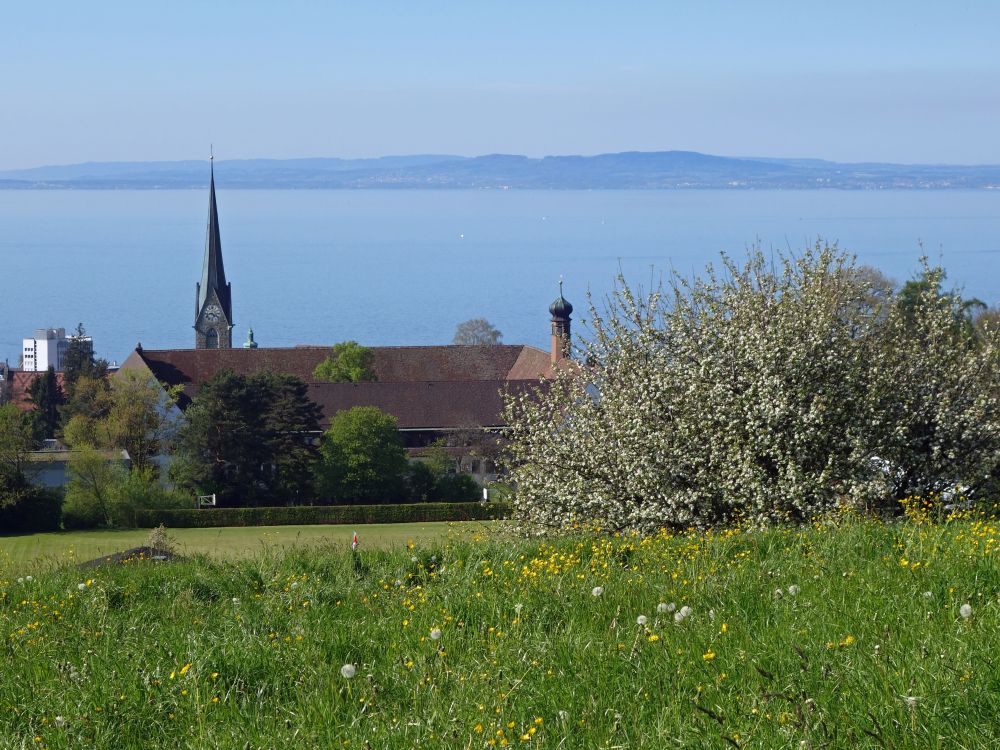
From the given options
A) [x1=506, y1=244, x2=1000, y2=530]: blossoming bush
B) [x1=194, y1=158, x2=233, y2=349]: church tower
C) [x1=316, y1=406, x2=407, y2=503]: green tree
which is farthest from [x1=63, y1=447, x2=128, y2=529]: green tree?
[x1=194, y1=158, x2=233, y2=349]: church tower

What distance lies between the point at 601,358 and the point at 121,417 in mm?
48663

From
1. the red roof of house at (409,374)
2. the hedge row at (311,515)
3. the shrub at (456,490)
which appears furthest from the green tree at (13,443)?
the shrub at (456,490)

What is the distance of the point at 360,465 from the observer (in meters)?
53.2

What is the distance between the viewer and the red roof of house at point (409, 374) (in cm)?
7056

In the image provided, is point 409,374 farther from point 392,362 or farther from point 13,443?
point 13,443

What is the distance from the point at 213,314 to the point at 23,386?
16531mm

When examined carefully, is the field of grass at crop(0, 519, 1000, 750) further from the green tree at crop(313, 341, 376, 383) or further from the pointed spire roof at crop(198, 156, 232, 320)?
the pointed spire roof at crop(198, 156, 232, 320)

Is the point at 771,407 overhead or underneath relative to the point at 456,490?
overhead

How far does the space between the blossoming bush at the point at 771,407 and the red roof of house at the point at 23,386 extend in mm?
72196

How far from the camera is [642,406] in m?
15.0

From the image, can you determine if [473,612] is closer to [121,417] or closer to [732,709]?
[732,709]

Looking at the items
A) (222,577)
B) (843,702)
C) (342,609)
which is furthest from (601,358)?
(843,702)

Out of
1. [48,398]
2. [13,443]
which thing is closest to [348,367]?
[48,398]

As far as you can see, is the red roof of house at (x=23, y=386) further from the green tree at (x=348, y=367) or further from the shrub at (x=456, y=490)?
the shrub at (x=456, y=490)
